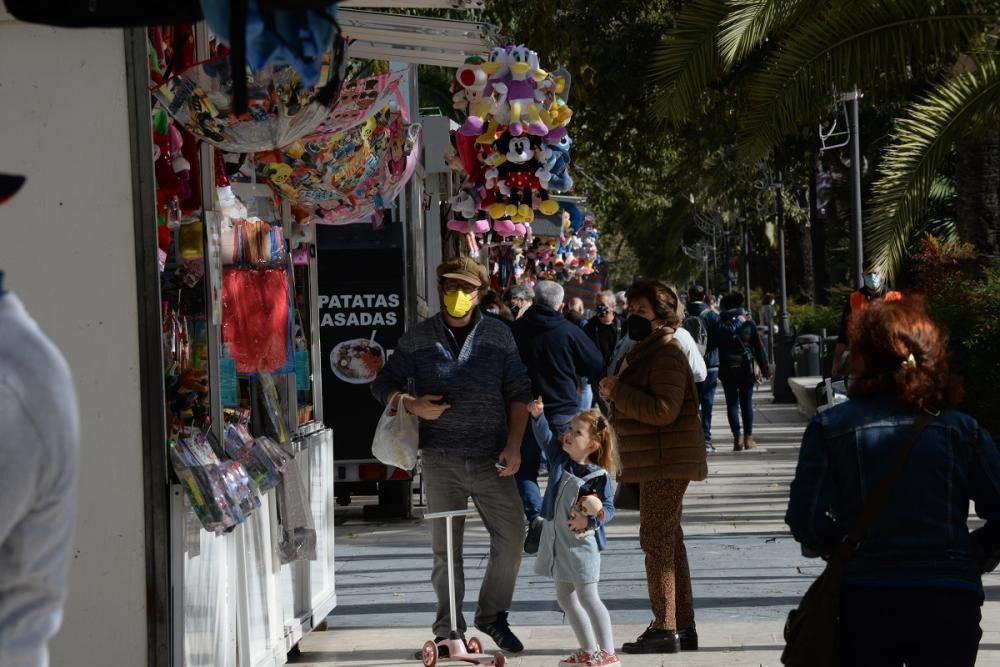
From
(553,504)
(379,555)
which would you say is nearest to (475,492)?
(553,504)

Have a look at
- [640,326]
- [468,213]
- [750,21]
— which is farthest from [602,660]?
[750,21]

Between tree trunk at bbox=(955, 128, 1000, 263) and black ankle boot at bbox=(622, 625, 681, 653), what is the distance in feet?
30.7

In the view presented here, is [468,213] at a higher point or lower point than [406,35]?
lower

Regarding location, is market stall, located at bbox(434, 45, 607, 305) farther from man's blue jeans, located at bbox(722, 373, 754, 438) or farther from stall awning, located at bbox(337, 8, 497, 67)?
man's blue jeans, located at bbox(722, 373, 754, 438)

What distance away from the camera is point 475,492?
23.0ft

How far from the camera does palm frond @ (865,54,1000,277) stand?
12102mm

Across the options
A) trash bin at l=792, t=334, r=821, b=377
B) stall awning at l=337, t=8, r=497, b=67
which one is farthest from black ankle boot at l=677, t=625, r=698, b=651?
trash bin at l=792, t=334, r=821, b=377

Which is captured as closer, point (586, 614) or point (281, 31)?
point (281, 31)

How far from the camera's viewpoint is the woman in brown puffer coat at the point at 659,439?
7.13 meters

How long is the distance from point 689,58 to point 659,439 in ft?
21.4

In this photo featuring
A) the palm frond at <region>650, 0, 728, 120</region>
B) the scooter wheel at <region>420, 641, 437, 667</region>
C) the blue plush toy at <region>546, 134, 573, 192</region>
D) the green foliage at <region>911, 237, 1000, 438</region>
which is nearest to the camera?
the scooter wheel at <region>420, 641, 437, 667</region>

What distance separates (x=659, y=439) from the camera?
7.18 metres

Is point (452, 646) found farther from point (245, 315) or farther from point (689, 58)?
point (689, 58)

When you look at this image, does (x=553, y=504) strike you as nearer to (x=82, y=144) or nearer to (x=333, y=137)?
(x=333, y=137)
